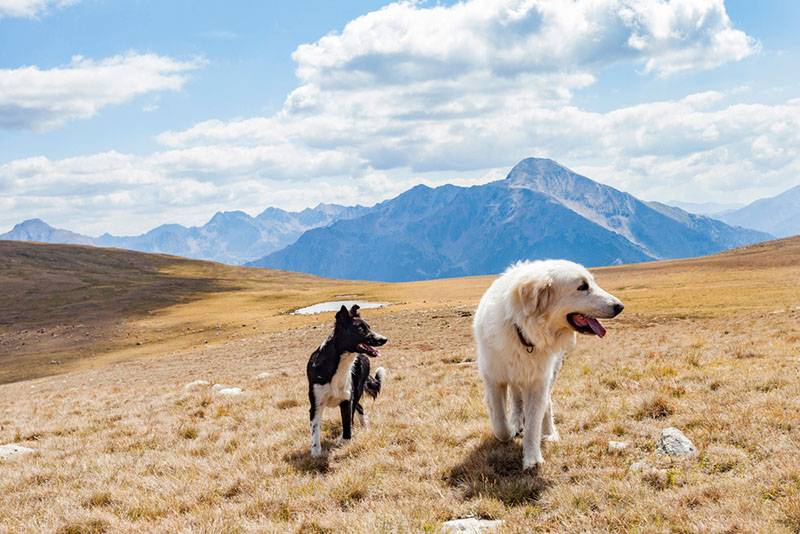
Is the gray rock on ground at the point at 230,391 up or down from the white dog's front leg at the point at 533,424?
down

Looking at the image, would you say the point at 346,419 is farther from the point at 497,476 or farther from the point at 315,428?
the point at 497,476

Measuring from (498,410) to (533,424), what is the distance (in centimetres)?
87

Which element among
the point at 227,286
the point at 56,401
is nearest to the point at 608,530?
the point at 56,401

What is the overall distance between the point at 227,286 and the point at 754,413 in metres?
121

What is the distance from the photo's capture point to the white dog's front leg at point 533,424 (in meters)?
7.00

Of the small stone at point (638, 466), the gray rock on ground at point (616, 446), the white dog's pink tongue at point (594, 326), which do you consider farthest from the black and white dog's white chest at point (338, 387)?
the small stone at point (638, 466)

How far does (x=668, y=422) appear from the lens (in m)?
7.90

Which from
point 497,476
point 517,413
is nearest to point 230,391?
point 517,413

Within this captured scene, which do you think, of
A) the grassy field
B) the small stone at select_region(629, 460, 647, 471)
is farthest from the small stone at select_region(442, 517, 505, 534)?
the small stone at select_region(629, 460, 647, 471)

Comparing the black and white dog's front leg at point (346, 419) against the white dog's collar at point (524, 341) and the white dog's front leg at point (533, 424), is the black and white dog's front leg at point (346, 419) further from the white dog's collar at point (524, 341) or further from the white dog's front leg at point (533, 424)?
the white dog's collar at point (524, 341)

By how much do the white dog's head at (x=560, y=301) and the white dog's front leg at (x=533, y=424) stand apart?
80 centimetres

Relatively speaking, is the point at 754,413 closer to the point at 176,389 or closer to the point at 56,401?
the point at 176,389

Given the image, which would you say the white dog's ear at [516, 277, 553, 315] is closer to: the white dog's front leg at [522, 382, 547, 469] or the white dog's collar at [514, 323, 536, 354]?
the white dog's collar at [514, 323, 536, 354]

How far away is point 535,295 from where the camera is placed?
6.98 metres
